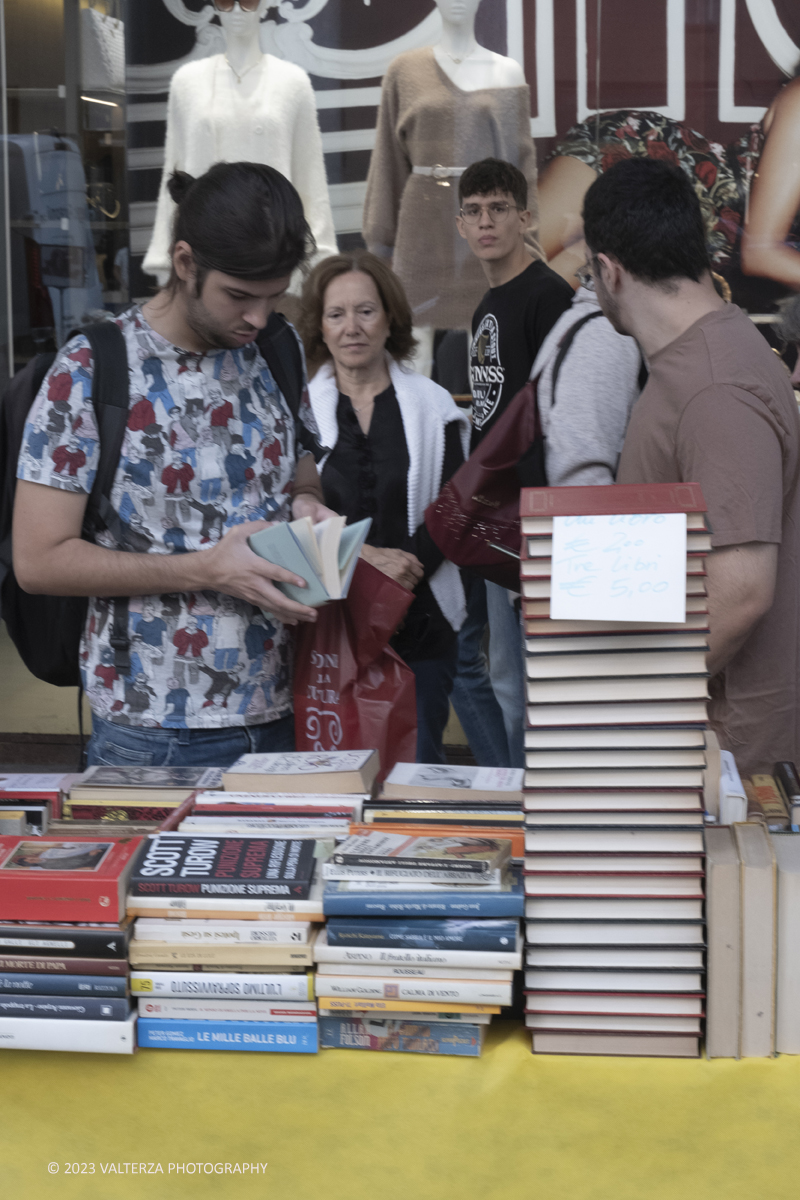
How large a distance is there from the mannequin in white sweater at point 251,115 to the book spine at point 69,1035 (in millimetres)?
3270

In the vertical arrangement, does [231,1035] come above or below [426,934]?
below

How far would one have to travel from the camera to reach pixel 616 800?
3.79 ft

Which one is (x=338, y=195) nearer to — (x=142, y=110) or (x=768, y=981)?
(x=142, y=110)

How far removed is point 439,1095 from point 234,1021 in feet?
0.78

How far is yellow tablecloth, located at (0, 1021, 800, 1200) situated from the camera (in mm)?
1165

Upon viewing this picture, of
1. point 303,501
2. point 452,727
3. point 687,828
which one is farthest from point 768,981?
point 452,727

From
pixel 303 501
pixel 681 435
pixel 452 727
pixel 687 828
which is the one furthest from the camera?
pixel 452 727

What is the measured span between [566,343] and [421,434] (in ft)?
1.70

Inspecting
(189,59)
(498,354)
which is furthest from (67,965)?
(189,59)

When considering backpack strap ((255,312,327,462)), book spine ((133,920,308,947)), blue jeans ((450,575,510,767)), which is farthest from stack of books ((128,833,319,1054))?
blue jeans ((450,575,510,767))

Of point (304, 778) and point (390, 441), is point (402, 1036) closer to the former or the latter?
point (304, 778)

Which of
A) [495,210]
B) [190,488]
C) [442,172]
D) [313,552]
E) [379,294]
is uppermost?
[442,172]

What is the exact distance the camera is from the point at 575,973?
1.19 m

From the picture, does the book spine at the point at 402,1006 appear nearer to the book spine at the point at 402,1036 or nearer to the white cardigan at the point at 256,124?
the book spine at the point at 402,1036
